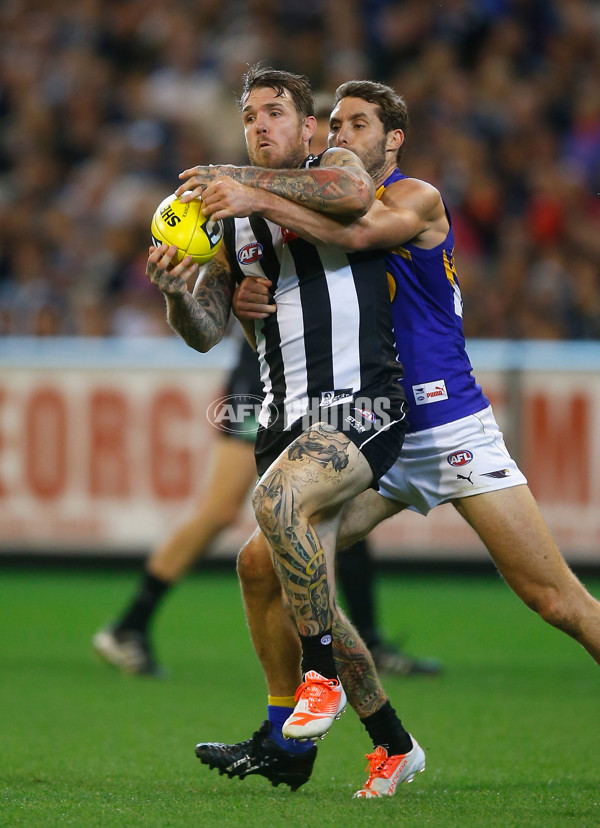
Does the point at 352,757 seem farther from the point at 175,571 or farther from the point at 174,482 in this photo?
the point at 174,482

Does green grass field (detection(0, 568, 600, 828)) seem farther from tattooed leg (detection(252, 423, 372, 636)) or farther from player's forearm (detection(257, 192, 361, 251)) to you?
player's forearm (detection(257, 192, 361, 251))

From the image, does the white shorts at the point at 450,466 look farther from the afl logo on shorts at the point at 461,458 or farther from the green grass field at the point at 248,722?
the green grass field at the point at 248,722

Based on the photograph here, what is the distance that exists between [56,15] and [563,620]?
42.2ft

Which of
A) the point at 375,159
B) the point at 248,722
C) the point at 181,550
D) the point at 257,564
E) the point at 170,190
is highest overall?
the point at 375,159

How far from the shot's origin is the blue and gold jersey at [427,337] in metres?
4.51

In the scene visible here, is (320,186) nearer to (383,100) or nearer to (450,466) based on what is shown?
(383,100)

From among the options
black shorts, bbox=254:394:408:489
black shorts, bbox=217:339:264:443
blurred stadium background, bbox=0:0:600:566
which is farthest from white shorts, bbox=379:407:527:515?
blurred stadium background, bbox=0:0:600:566

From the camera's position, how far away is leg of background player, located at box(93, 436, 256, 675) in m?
7.13

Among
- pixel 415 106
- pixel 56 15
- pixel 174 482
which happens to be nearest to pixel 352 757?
pixel 174 482

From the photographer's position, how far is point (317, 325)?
4.30 m

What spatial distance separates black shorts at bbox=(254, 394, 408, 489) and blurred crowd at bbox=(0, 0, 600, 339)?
6.77 metres

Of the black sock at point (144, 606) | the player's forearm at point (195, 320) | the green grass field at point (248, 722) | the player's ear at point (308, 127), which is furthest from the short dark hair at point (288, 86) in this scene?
the black sock at point (144, 606)

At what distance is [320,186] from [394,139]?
2.45ft

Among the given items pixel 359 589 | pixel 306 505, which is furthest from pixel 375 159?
pixel 359 589
